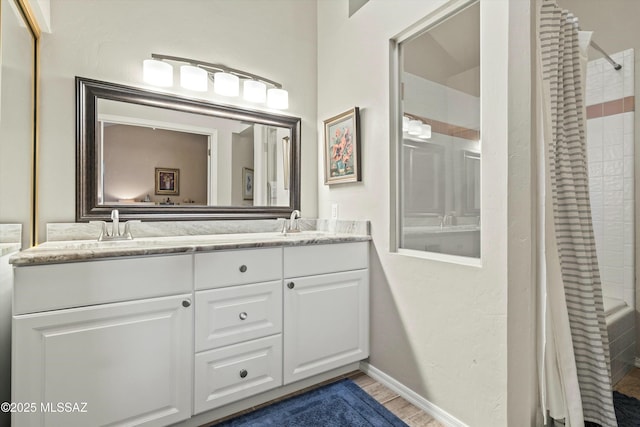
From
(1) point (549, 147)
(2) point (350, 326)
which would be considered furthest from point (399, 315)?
(1) point (549, 147)

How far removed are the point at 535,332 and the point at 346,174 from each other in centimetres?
130

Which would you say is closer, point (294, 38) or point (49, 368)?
point (49, 368)

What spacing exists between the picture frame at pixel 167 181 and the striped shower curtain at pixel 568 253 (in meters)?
1.84

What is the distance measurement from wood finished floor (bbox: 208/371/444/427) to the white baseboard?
0.02 meters

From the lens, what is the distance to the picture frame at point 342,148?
78.5 inches

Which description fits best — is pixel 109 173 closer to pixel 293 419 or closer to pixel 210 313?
pixel 210 313

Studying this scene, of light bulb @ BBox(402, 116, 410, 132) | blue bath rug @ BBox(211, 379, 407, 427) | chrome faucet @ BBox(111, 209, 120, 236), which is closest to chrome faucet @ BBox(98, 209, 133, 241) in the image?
chrome faucet @ BBox(111, 209, 120, 236)

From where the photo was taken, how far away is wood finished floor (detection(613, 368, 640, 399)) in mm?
1721

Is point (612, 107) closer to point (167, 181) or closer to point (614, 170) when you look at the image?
point (614, 170)

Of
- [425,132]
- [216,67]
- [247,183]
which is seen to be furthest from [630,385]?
[216,67]

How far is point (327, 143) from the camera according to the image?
229cm

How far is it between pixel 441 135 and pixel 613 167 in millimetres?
1399

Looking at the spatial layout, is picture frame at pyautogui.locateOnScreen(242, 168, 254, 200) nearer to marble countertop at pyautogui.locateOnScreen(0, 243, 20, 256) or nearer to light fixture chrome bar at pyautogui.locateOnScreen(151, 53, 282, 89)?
light fixture chrome bar at pyautogui.locateOnScreen(151, 53, 282, 89)

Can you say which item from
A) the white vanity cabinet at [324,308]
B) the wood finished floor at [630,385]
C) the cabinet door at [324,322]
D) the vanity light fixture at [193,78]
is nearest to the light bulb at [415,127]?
the white vanity cabinet at [324,308]
